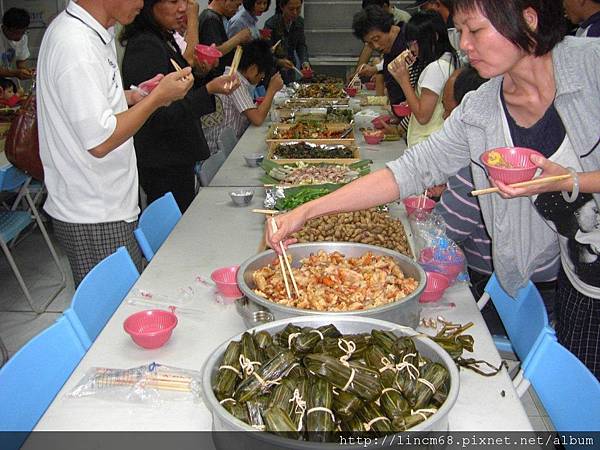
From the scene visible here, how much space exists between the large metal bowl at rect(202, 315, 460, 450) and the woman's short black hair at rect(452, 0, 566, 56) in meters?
0.75

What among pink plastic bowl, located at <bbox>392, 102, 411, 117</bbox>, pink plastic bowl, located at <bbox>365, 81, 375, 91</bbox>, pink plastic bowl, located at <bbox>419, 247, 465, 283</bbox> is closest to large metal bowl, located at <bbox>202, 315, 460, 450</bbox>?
pink plastic bowl, located at <bbox>419, 247, 465, 283</bbox>

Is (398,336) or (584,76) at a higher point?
(584,76)

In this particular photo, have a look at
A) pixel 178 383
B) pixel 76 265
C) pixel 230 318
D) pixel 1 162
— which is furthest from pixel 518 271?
pixel 1 162

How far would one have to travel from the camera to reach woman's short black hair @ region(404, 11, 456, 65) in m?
3.40

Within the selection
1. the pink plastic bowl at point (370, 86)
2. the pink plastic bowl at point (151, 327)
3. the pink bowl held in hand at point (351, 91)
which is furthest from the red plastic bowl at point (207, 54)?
the pink plastic bowl at point (370, 86)

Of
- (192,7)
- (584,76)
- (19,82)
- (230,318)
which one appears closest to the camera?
(584,76)

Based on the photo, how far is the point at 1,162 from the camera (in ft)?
11.3

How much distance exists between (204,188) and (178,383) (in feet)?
5.54

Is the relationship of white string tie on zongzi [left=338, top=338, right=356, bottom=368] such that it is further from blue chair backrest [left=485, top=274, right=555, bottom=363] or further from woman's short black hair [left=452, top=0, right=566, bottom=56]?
woman's short black hair [left=452, top=0, right=566, bottom=56]

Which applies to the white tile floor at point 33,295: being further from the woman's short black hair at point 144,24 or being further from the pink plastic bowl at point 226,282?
the woman's short black hair at point 144,24

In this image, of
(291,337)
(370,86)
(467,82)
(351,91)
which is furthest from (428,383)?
(370,86)

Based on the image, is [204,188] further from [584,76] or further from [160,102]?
[584,76]

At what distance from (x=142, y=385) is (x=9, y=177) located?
233cm

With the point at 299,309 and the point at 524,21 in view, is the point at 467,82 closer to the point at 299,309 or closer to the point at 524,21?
the point at 524,21
